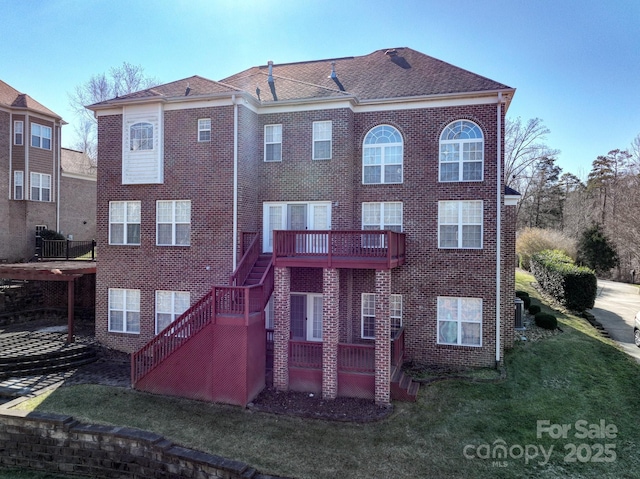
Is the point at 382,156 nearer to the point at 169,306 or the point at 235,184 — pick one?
the point at 235,184

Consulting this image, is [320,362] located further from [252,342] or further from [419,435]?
[419,435]

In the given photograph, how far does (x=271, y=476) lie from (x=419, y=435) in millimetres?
3458

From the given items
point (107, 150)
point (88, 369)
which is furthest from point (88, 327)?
point (107, 150)

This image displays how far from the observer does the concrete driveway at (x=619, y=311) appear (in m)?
16.5

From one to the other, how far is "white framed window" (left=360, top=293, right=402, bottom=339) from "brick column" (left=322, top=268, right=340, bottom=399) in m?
2.54

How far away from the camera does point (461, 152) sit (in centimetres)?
1279

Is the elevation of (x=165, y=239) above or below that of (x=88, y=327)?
above

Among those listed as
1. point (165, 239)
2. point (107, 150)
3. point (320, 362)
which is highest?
point (107, 150)

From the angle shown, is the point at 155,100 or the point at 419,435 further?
the point at 155,100

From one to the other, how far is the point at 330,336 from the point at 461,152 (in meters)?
7.19

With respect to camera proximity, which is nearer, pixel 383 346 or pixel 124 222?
pixel 383 346

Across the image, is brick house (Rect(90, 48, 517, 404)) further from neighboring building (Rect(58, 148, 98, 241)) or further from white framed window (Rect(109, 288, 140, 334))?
neighboring building (Rect(58, 148, 98, 241))

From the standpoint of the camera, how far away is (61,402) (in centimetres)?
1016

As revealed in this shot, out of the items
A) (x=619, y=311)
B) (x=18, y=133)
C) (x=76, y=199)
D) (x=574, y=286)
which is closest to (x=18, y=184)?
(x=18, y=133)
